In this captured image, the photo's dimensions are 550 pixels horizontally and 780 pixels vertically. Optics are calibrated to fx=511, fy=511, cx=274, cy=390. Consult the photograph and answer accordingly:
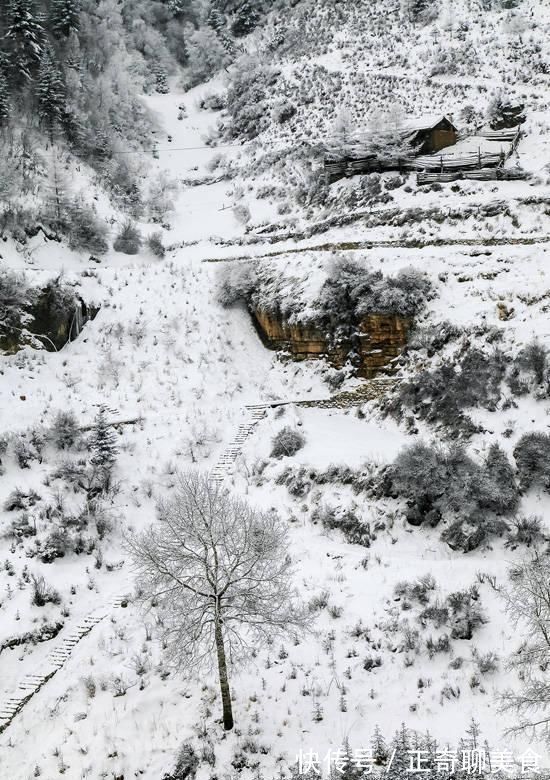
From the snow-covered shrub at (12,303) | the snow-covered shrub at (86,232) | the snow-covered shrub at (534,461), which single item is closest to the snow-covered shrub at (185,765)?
the snow-covered shrub at (534,461)

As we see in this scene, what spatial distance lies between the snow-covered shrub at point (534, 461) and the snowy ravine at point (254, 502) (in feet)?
0.99

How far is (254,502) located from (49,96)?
3226 cm

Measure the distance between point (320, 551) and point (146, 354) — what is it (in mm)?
11660

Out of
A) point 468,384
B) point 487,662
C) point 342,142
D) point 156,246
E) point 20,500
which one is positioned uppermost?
point 342,142

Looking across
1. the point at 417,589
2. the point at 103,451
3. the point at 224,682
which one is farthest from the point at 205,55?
the point at 224,682

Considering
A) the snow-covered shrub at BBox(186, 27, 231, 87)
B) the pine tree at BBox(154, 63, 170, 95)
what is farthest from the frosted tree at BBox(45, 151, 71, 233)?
the snow-covered shrub at BBox(186, 27, 231, 87)

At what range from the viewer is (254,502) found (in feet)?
48.1

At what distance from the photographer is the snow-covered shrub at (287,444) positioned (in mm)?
16281

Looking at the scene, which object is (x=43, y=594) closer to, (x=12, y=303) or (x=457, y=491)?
(x=457, y=491)

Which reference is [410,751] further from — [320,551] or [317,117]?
[317,117]

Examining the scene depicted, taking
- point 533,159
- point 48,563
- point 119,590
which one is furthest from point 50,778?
point 533,159

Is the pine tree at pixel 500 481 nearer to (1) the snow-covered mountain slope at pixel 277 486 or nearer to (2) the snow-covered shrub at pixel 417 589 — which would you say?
(1) the snow-covered mountain slope at pixel 277 486

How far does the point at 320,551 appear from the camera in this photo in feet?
41.6

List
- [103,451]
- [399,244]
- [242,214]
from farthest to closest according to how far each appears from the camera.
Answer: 1. [242,214]
2. [399,244]
3. [103,451]
